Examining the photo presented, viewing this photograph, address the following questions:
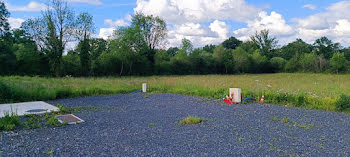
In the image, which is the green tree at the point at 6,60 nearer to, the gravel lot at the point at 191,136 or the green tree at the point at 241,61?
the gravel lot at the point at 191,136

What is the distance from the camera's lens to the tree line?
808 inches

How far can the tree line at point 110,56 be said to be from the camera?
20531 mm

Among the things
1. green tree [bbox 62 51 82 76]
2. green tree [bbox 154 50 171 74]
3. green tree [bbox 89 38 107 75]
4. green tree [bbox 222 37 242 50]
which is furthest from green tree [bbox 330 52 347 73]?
green tree [bbox 222 37 242 50]

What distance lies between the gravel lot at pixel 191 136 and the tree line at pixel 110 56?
54.7 feet

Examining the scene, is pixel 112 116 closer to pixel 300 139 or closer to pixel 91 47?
pixel 300 139

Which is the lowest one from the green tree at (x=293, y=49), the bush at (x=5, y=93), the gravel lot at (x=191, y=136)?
the gravel lot at (x=191, y=136)

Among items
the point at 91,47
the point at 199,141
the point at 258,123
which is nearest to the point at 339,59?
the point at 91,47

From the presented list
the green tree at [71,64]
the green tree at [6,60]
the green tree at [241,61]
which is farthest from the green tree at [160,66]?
the green tree at [6,60]

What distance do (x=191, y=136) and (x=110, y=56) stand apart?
21601 millimetres

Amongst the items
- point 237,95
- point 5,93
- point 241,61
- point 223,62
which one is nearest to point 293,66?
point 241,61

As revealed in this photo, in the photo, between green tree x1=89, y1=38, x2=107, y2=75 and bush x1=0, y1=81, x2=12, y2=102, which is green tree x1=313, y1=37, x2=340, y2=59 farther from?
bush x1=0, y1=81, x2=12, y2=102

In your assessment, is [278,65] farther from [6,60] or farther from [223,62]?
[6,60]

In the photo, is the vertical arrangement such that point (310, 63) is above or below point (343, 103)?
above

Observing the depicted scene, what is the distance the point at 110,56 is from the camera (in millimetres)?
24672
